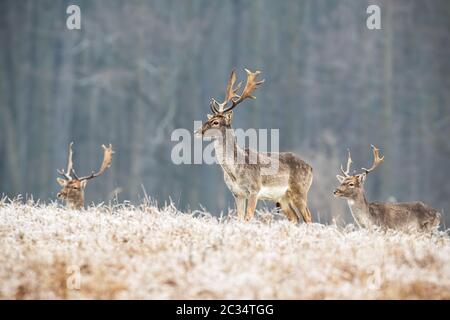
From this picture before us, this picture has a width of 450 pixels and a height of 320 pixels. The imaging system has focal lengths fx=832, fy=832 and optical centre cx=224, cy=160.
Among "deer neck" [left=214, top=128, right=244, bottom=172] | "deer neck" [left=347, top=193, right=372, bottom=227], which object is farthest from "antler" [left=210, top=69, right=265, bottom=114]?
"deer neck" [left=347, top=193, right=372, bottom=227]

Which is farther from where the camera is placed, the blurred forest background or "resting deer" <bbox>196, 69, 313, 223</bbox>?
the blurred forest background

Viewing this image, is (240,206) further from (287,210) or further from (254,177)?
(287,210)

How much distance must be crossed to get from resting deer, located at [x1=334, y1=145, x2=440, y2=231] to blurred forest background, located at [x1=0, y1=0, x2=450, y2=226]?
16.5m

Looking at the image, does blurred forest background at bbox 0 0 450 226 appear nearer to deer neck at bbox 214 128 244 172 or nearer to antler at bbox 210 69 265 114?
antler at bbox 210 69 265 114

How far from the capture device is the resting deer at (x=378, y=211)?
10492 mm

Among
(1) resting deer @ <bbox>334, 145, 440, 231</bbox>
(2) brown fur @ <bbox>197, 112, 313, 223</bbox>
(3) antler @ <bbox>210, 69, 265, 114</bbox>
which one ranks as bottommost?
(1) resting deer @ <bbox>334, 145, 440, 231</bbox>

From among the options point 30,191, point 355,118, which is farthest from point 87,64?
point 355,118

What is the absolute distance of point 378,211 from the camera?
1058 centimetres

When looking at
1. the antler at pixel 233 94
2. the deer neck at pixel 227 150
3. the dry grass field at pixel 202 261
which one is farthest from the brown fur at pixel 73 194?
the antler at pixel 233 94

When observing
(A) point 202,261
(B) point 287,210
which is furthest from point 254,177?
(A) point 202,261

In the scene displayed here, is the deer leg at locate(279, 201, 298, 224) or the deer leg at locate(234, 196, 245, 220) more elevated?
the deer leg at locate(234, 196, 245, 220)

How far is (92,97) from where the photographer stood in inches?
1163

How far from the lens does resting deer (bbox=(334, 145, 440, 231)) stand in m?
10.5
